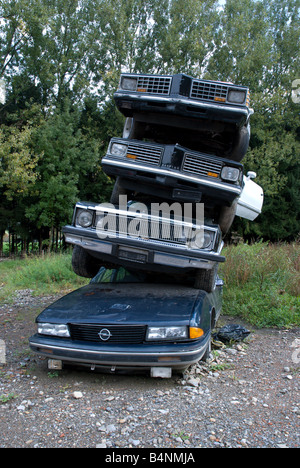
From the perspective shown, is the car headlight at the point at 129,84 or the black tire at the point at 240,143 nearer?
the car headlight at the point at 129,84

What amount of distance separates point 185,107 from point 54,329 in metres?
3.22

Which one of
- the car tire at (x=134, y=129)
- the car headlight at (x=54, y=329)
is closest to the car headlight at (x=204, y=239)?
the car headlight at (x=54, y=329)

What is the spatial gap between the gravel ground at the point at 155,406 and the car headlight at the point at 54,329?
0.46m

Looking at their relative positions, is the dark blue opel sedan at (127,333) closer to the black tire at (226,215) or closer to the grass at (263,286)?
A: the black tire at (226,215)

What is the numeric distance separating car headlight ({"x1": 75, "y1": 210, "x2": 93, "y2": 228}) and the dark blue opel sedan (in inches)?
43.2

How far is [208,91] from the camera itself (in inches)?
205

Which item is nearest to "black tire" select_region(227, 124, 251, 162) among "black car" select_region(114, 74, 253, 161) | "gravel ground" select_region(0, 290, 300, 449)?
"black car" select_region(114, 74, 253, 161)

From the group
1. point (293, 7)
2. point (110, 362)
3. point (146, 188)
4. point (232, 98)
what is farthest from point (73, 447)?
point (293, 7)

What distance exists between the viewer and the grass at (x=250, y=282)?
651 centimetres

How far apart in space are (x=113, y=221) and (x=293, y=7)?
2544cm

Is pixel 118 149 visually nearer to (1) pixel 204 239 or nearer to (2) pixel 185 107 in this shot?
(2) pixel 185 107

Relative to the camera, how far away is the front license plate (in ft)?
15.0

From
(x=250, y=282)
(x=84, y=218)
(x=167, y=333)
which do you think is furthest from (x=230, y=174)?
(x=250, y=282)
